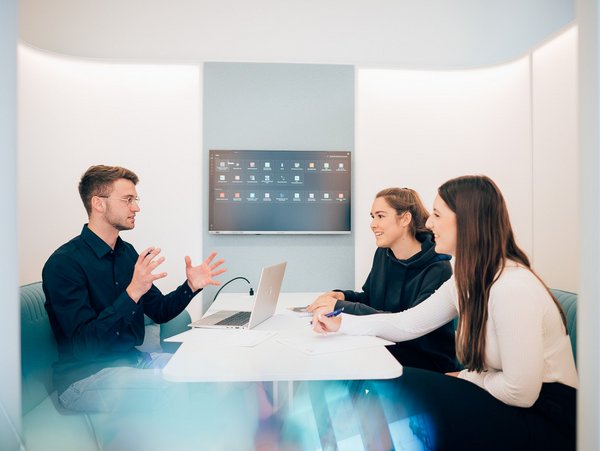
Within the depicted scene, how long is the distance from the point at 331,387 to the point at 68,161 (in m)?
2.53

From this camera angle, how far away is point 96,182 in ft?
7.09

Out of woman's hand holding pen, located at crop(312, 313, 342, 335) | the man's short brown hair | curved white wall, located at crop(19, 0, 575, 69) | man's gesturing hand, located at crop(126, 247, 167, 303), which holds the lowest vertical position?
Answer: woman's hand holding pen, located at crop(312, 313, 342, 335)

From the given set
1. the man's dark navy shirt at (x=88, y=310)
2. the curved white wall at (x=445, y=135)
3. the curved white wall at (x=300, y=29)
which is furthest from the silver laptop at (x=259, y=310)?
the curved white wall at (x=300, y=29)

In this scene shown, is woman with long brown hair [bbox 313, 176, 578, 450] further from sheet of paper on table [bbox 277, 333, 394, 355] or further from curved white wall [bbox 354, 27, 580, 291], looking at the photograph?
curved white wall [bbox 354, 27, 580, 291]

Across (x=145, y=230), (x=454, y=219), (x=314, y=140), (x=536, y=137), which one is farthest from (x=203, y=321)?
(x=536, y=137)

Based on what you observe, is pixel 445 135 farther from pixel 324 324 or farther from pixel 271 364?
pixel 271 364

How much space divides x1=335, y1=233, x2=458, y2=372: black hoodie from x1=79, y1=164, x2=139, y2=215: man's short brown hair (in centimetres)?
125

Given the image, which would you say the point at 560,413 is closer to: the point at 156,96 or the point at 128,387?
the point at 128,387

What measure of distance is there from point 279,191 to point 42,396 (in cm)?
194

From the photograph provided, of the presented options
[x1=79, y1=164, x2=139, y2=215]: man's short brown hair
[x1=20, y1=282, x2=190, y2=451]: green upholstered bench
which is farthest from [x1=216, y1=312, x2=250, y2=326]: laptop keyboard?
[x1=79, y1=164, x2=139, y2=215]: man's short brown hair

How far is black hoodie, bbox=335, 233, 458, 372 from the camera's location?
203 cm

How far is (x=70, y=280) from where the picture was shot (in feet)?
5.93

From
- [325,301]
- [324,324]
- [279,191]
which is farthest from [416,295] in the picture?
[279,191]

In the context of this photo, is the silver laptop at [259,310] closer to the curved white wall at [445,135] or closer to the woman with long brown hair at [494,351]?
the woman with long brown hair at [494,351]
